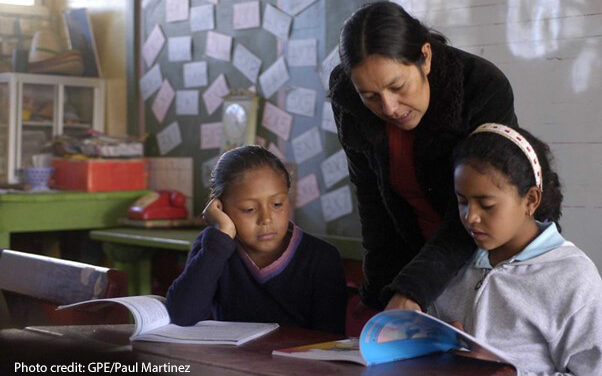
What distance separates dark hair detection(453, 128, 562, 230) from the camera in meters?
1.60

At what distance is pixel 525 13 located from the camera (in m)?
2.85

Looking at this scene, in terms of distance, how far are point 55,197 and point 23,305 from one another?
2134 millimetres

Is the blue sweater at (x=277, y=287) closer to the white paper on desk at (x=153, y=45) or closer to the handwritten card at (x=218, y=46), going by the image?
the handwritten card at (x=218, y=46)

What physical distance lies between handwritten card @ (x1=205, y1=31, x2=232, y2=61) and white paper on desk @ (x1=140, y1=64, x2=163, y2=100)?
440mm

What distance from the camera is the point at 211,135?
4.34 m

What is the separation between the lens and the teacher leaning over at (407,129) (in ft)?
5.33

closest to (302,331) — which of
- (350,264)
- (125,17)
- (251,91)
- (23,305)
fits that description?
(23,305)

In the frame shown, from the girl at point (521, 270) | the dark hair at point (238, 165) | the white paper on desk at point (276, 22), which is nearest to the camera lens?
the girl at point (521, 270)

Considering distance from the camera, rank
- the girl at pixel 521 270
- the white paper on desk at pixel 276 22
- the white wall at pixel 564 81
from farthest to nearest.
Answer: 1. the white paper on desk at pixel 276 22
2. the white wall at pixel 564 81
3. the girl at pixel 521 270

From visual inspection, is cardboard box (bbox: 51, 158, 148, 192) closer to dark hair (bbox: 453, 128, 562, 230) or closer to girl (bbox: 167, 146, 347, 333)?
girl (bbox: 167, 146, 347, 333)

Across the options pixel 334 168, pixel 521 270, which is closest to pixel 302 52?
pixel 334 168

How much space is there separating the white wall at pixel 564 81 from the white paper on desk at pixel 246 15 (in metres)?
1.36

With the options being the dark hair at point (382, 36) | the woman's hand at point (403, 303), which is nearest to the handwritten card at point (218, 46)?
the dark hair at point (382, 36)

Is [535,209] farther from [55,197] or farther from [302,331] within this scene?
[55,197]
